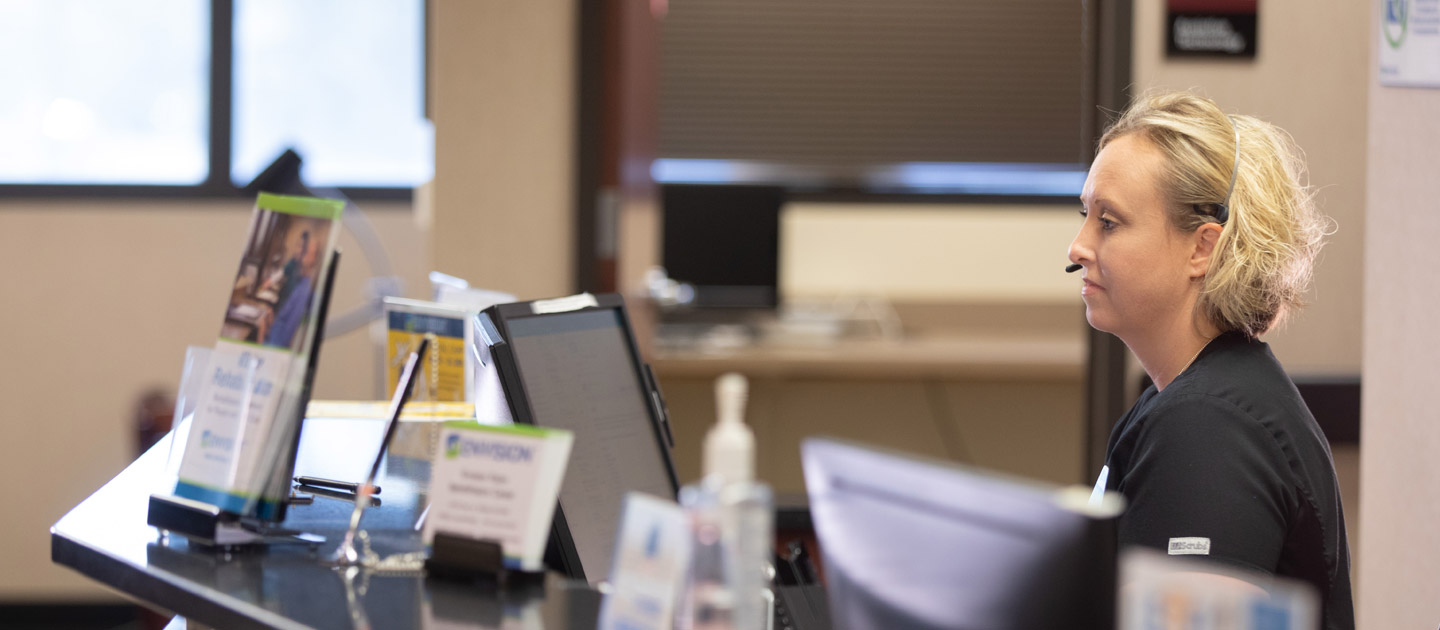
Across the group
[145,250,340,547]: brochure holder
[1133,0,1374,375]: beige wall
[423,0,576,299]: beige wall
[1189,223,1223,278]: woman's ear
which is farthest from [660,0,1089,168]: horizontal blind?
[145,250,340,547]: brochure holder

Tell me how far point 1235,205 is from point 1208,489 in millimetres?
342

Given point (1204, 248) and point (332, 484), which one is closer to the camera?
point (1204, 248)

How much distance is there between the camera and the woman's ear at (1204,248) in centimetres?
137

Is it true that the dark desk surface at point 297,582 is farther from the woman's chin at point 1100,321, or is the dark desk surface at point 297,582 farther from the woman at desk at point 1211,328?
the woman's chin at point 1100,321

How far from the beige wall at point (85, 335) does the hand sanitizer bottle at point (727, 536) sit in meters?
3.45

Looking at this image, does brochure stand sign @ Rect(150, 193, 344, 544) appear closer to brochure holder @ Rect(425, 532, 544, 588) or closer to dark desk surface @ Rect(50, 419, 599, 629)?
dark desk surface @ Rect(50, 419, 599, 629)

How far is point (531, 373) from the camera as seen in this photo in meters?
1.30

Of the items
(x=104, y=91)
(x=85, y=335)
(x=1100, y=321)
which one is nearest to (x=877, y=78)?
(x=104, y=91)

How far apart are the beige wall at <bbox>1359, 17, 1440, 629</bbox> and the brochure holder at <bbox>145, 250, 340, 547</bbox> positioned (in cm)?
165

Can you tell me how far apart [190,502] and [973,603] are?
857 millimetres

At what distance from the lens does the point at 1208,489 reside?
3.89ft

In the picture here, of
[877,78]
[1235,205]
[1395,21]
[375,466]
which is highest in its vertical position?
[877,78]

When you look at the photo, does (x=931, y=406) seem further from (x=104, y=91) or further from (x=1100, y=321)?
(x=104, y=91)

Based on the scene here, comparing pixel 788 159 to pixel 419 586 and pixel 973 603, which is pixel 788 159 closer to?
pixel 419 586
